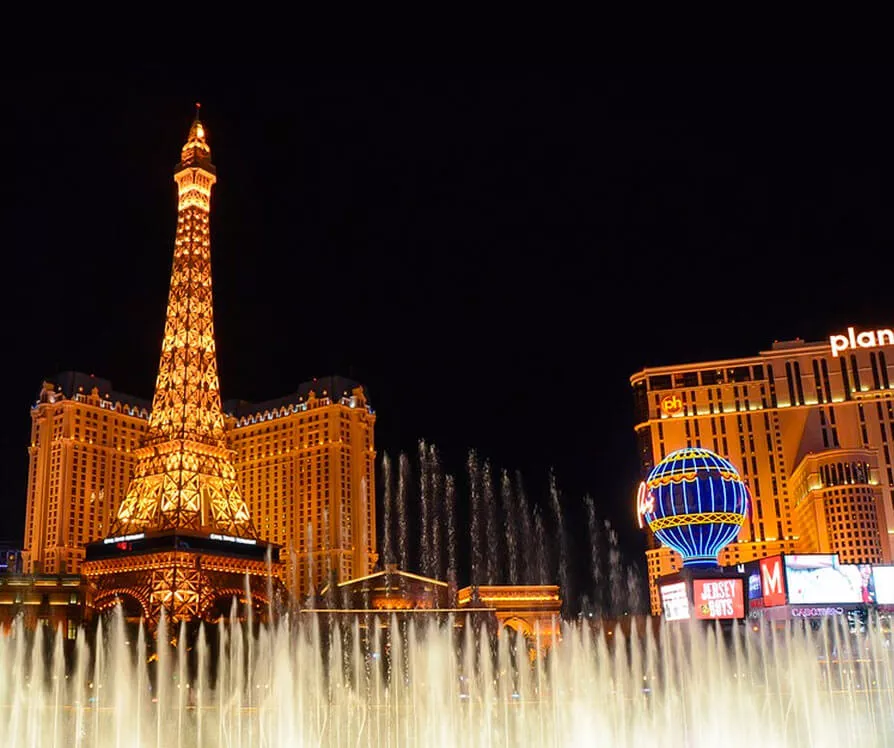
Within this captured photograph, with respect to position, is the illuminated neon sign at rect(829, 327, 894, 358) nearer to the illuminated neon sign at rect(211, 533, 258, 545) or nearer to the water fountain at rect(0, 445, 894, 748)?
the water fountain at rect(0, 445, 894, 748)

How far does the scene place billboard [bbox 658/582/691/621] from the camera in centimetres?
4253

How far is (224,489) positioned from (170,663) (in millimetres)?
18938

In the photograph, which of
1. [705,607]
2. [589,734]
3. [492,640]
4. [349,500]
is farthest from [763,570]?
[349,500]

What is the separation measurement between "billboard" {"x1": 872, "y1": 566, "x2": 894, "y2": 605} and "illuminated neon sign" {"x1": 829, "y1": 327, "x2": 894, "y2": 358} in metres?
52.9

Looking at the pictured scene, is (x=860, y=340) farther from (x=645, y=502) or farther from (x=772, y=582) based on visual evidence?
(x=645, y=502)

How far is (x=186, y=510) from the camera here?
69250 mm

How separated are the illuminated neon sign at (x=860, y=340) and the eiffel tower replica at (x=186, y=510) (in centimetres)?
5648

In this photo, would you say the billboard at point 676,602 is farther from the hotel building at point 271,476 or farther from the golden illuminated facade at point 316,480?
the hotel building at point 271,476

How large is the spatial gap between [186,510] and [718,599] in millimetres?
40260

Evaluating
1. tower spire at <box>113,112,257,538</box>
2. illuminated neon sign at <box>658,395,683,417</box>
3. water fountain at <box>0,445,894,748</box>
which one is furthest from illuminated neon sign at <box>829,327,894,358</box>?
tower spire at <box>113,112,257,538</box>

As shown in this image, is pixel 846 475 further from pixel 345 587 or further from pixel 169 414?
pixel 169 414

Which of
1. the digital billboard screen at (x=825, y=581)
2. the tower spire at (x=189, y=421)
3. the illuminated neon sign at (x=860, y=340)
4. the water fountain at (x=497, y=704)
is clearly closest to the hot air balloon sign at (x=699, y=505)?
the digital billboard screen at (x=825, y=581)

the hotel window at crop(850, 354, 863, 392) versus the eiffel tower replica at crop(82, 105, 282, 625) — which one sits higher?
the hotel window at crop(850, 354, 863, 392)

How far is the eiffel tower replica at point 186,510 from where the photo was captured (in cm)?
6756
